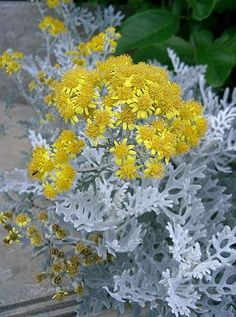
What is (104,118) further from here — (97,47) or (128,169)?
(97,47)

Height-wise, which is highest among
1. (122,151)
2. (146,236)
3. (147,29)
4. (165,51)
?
(122,151)

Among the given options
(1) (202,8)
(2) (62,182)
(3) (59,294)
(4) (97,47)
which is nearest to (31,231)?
(3) (59,294)

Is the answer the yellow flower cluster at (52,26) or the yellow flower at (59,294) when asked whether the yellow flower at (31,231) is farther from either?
the yellow flower cluster at (52,26)

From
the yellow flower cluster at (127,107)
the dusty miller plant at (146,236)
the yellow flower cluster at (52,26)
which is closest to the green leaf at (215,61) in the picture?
the dusty miller plant at (146,236)

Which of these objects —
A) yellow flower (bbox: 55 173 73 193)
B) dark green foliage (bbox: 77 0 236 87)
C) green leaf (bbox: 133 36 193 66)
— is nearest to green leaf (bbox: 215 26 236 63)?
dark green foliage (bbox: 77 0 236 87)

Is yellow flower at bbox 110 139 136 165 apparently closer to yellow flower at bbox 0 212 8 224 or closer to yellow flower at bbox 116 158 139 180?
yellow flower at bbox 116 158 139 180
